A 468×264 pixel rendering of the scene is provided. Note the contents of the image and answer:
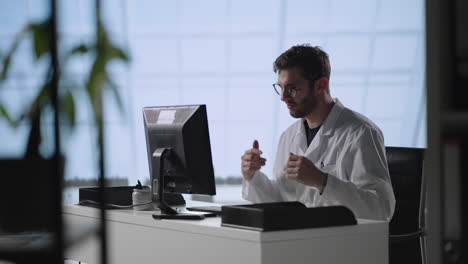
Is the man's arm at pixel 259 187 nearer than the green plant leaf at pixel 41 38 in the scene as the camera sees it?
No

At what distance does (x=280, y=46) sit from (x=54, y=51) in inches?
361

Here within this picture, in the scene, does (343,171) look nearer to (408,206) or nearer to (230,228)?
(408,206)

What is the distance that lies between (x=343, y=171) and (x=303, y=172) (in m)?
0.37

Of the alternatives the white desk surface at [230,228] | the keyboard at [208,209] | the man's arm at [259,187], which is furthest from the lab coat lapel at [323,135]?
the white desk surface at [230,228]

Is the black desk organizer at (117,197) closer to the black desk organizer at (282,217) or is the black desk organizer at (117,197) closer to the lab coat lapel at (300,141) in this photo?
the lab coat lapel at (300,141)

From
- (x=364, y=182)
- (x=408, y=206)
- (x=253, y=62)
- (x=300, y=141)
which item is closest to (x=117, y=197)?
(x=300, y=141)

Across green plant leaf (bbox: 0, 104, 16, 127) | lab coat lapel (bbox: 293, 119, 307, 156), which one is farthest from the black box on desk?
green plant leaf (bbox: 0, 104, 16, 127)

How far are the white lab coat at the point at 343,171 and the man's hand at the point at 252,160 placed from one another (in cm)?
14

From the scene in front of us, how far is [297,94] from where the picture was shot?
3430mm

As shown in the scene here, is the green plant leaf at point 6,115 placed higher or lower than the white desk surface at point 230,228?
higher

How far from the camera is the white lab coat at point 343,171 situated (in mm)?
3016

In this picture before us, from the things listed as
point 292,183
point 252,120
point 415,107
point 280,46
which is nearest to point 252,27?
point 280,46

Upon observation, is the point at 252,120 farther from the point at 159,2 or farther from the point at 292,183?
the point at 292,183

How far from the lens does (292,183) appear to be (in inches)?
139
